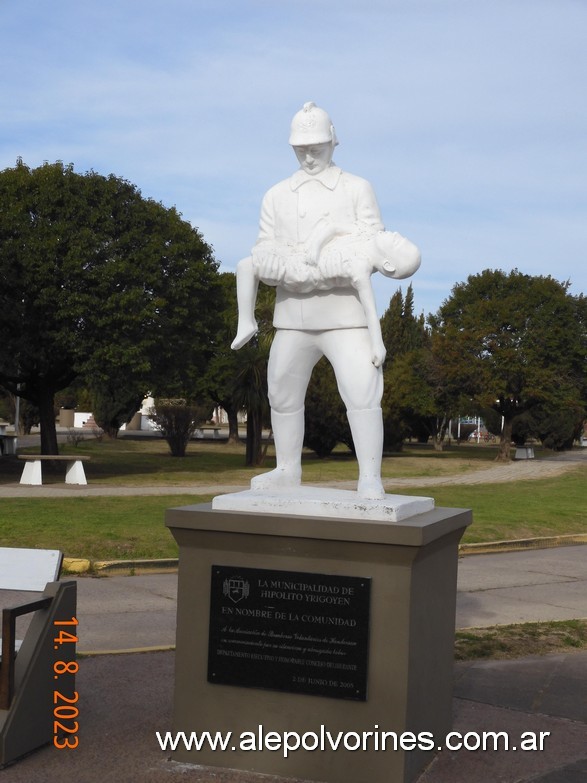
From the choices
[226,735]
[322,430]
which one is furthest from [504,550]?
[322,430]

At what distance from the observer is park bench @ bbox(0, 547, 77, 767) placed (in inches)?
185

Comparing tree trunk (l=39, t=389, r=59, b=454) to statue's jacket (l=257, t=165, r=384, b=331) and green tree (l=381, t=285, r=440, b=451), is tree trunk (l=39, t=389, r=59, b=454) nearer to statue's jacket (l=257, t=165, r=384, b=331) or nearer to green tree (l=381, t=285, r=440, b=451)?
green tree (l=381, t=285, r=440, b=451)

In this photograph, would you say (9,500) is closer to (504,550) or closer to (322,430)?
(504,550)

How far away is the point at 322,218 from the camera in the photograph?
18.0 ft

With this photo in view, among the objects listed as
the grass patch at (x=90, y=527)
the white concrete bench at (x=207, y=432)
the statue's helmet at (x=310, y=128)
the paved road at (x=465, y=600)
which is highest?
the statue's helmet at (x=310, y=128)

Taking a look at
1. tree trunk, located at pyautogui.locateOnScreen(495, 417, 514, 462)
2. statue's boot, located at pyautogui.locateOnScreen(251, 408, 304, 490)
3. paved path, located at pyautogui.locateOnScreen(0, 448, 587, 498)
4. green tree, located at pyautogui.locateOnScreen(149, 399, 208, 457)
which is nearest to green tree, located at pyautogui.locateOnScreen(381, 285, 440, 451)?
tree trunk, located at pyautogui.locateOnScreen(495, 417, 514, 462)

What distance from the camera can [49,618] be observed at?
489 centimetres

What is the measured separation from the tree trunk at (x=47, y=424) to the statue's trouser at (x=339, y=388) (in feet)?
64.4

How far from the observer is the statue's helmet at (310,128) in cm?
551

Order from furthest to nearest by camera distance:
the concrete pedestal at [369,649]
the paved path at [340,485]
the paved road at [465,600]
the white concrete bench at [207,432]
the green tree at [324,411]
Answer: the white concrete bench at [207,432] < the green tree at [324,411] < the paved path at [340,485] < the paved road at [465,600] < the concrete pedestal at [369,649]

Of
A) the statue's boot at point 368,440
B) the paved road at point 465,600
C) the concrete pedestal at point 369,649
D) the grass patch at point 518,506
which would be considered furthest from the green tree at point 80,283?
the concrete pedestal at point 369,649

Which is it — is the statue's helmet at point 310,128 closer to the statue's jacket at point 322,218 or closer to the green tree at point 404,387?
the statue's jacket at point 322,218

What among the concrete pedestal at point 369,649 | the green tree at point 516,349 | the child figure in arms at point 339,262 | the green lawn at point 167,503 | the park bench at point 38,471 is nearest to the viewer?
the concrete pedestal at point 369,649

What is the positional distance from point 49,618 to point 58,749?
0.68 meters
